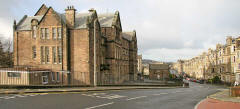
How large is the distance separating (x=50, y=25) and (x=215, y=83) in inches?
2353

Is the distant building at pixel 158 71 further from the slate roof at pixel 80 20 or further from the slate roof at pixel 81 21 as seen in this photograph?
the slate roof at pixel 81 21

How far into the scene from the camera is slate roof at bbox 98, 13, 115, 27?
146 ft

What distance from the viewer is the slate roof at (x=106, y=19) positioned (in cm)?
4464

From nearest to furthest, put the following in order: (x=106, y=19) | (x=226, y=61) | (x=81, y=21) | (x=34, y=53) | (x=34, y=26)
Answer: (x=34, y=26)
(x=81, y=21)
(x=34, y=53)
(x=106, y=19)
(x=226, y=61)

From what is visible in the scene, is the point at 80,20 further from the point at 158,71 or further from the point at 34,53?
the point at 158,71

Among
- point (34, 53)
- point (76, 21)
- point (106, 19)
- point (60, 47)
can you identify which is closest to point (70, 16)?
point (76, 21)

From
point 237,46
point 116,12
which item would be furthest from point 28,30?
point 237,46

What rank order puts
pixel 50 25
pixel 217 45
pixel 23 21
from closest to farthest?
pixel 50 25 → pixel 23 21 → pixel 217 45

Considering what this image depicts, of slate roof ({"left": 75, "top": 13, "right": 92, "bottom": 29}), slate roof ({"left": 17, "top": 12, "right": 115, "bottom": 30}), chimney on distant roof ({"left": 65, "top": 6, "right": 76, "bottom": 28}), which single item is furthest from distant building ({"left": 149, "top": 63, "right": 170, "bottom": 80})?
chimney on distant roof ({"left": 65, "top": 6, "right": 76, "bottom": 28})

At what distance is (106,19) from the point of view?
150ft

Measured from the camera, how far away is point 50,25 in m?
34.2

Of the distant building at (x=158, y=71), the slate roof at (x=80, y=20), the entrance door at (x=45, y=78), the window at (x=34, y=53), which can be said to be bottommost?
the distant building at (x=158, y=71)

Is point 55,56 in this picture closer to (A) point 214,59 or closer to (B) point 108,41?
(B) point 108,41

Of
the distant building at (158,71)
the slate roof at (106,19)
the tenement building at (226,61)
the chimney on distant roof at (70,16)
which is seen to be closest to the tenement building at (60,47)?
the chimney on distant roof at (70,16)
